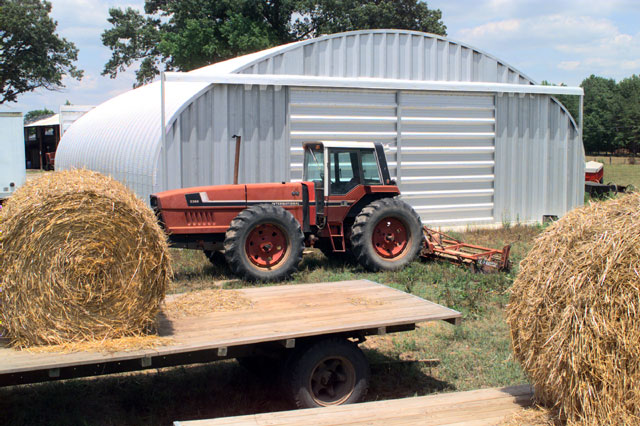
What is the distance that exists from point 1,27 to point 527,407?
183 ft

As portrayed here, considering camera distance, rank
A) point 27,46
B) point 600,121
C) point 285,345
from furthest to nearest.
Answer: point 600,121, point 27,46, point 285,345

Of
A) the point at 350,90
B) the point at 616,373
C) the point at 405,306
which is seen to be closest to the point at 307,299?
the point at 405,306

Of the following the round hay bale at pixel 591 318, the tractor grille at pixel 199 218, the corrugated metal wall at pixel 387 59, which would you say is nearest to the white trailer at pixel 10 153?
the corrugated metal wall at pixel 387 59

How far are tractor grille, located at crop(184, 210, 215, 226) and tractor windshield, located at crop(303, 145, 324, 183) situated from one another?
2.02 m

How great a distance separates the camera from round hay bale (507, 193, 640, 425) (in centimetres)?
407

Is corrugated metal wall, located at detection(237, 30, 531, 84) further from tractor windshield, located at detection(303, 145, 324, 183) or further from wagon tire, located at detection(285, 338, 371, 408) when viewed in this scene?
wagon tire, located at detection(285, 338, 371, 408)

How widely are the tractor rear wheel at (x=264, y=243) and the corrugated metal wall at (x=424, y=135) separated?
422cm

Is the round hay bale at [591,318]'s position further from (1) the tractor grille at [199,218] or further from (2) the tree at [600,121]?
(2) the tree at [600,121]

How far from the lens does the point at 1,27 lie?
171 ft

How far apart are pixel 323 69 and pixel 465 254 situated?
19.8ft

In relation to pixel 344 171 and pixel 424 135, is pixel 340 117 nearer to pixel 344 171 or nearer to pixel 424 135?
pixel 424 135

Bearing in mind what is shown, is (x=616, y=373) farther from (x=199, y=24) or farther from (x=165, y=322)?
(x=199, y=24)

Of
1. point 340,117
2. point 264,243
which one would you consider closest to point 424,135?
point 340,117

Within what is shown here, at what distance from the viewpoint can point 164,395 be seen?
247 inches
